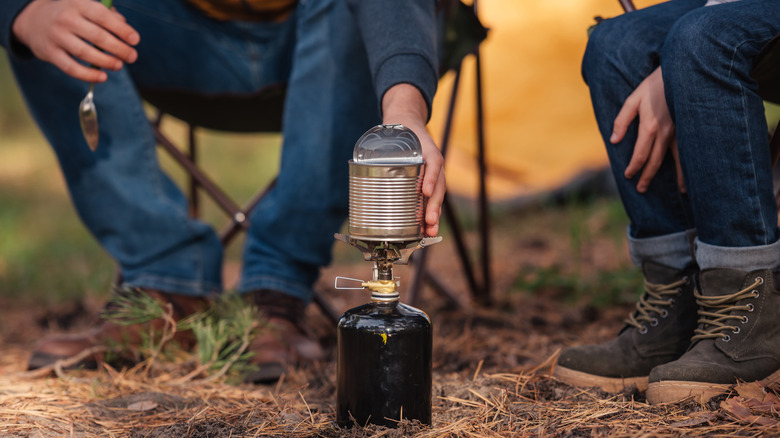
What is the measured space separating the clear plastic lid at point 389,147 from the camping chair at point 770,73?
2.08ft

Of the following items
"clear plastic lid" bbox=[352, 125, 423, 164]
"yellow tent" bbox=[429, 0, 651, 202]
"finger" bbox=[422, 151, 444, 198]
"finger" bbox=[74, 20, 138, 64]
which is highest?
"yellow tent" bbox=[429, 0, 651, 202]

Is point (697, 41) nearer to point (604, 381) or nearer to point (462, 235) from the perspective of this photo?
point (604, 381)

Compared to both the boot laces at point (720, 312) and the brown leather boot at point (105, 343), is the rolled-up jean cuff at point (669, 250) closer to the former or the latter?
the boot laces at point (720, 312)

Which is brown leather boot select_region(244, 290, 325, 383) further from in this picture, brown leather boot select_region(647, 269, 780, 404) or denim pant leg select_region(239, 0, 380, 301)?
brown leather boot select_region(647, 269, 780, 404)

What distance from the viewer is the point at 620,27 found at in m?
1.45

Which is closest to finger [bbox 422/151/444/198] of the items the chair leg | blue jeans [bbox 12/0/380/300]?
blue jeans [bbox 12/0/380/300]

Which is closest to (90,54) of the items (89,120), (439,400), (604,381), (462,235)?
(89,120)

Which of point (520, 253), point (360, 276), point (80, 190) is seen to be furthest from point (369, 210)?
point (520, 253)

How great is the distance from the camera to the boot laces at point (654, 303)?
1.41m

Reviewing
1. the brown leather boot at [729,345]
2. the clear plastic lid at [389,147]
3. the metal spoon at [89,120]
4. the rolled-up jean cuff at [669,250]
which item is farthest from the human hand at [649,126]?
the metal spoon at [89,120]

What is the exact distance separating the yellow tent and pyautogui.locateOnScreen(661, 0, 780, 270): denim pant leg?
324cm

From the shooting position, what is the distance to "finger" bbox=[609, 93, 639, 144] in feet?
4.52

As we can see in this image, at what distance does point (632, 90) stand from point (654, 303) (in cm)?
41

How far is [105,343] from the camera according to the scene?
1.67 meters
